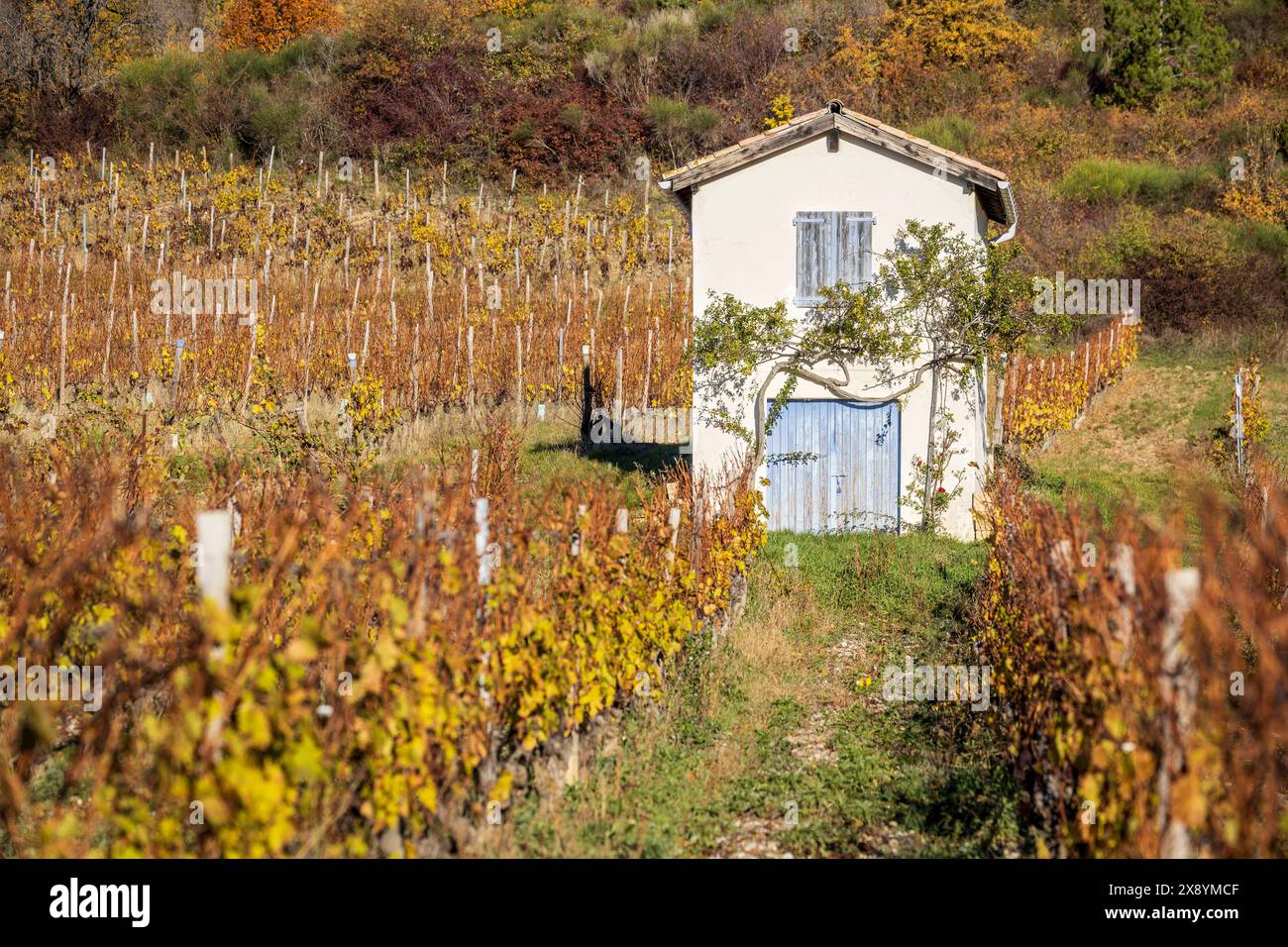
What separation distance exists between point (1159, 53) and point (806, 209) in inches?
1093

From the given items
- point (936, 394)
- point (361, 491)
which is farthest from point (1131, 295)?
point (361, 491)

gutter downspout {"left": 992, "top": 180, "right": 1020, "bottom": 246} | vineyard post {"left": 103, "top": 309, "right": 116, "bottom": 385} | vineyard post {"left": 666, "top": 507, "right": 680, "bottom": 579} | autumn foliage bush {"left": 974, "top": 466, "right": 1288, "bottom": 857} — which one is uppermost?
gutter downspout {"left": 992, "top": 180, "right": 1020, "bottom": 246}

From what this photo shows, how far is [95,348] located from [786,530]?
42.2ft

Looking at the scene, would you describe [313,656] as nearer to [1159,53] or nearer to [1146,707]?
[1146,707]

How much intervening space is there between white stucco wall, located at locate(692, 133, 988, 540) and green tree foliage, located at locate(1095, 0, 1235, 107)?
26079mm

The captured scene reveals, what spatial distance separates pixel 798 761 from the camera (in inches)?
300

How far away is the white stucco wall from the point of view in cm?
1423

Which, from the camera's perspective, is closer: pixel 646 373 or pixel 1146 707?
pixel 1146 707

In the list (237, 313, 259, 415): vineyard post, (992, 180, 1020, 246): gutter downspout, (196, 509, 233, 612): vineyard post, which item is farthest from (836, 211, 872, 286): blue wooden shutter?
(196, 509, 233, 612): vineyard post

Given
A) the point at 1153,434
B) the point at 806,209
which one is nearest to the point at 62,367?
the point at 806,209

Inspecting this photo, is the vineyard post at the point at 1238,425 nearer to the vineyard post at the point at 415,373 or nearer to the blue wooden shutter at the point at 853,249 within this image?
the blue wooden shutter at the point at 853,249

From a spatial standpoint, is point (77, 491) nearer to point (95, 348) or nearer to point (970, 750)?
point (970, 750)

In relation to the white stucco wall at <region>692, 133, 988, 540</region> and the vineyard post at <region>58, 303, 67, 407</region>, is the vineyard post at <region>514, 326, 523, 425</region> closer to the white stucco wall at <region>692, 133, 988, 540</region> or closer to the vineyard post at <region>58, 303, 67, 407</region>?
the white stucco wall at <region>692, 133, 988, 540</region>
